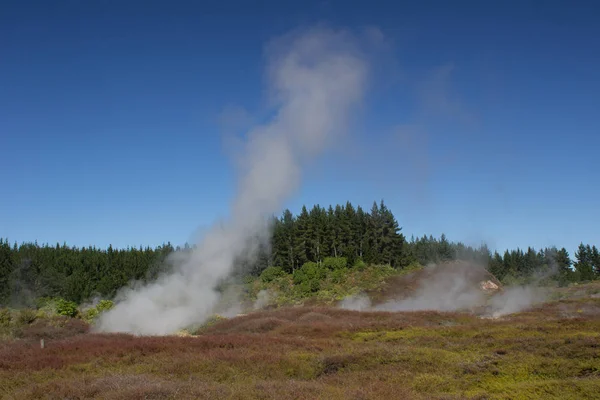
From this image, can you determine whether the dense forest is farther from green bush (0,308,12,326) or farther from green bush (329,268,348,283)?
green bush (0,308,12,326)

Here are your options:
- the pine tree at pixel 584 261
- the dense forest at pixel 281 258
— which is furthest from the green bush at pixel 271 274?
the pine tree at pixel 584 261

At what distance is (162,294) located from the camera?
38.3 meters

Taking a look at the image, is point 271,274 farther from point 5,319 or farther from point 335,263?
point 5,319

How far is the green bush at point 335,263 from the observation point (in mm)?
73188

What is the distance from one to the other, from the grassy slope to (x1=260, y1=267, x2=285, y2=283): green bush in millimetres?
45173

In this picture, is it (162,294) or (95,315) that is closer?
(162,294)

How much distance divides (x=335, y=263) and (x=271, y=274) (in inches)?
423

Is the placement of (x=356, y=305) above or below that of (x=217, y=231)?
below

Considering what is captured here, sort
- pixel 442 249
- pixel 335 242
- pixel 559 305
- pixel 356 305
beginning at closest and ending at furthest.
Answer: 1. pixel 559 305
2. pixel 356 305
3. pixel 335 242
4. pixel 442 249

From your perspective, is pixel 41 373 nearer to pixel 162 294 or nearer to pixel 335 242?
pixel 162 294

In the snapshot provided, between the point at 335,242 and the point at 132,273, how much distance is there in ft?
127

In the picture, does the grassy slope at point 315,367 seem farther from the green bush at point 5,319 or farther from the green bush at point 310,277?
the green bush at point 310,277

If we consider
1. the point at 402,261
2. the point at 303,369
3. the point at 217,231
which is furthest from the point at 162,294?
the point at 402,261

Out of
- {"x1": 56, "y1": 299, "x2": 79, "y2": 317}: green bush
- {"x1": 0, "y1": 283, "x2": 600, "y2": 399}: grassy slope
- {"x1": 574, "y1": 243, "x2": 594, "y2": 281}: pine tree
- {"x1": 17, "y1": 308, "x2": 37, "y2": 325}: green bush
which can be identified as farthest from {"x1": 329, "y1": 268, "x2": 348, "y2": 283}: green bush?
{"x1": 574, "y1": 243, "x2": 594, "y2": 281}: pine tree
